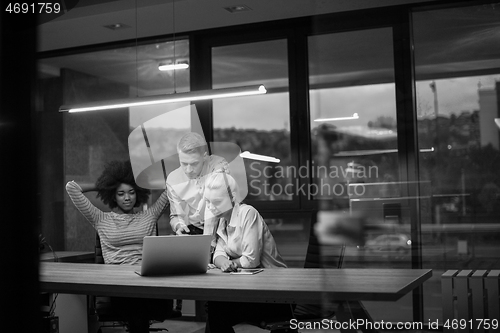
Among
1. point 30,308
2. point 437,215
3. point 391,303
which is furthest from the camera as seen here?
point 437,215

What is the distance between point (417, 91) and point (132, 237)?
2.18 m

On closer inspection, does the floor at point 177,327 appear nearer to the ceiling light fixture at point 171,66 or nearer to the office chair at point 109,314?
the office chair at point 109,314

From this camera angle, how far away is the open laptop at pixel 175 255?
312cm

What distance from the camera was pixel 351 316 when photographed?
2449mm

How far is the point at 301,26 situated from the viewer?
358 centimetres

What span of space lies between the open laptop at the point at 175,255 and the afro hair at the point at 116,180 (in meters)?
1.33

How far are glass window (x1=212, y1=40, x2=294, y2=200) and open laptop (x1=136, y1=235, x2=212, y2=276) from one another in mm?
662

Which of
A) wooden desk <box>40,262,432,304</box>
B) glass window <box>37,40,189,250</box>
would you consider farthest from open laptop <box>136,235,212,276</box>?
glass window <box>37,40,189,250</box>

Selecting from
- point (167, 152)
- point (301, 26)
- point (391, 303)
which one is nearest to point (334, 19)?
point (301, 26)

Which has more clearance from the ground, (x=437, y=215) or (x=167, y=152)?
(x=167, y=152)

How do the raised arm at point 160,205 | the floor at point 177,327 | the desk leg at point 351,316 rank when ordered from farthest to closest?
1. the raised arm at point 160,205
2. the floor at point 177,327
3. the desk leg at point 351,316

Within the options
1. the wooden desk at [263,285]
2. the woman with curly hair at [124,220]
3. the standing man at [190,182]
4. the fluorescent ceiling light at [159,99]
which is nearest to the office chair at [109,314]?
the woman with curly hair at [124,220]

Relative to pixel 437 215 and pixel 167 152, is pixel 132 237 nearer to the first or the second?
pixel 167 152

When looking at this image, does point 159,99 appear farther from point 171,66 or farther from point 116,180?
point 116,180
